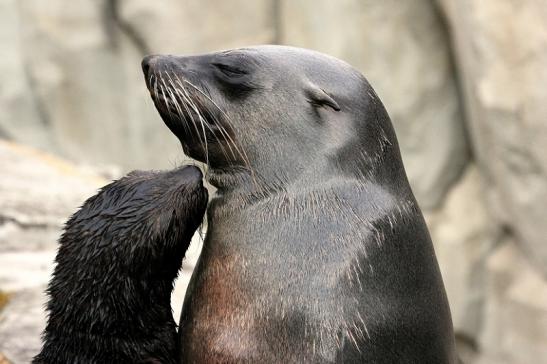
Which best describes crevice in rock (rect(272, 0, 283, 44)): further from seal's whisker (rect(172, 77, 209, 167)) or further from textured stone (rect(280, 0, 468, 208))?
seal's whisker (rect(172, 77, 209, 167))

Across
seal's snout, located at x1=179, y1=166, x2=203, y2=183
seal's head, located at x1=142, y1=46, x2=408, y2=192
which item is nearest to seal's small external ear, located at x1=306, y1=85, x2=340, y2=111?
seal's head, located at x1=142, y1=46, x2=408, y2=192

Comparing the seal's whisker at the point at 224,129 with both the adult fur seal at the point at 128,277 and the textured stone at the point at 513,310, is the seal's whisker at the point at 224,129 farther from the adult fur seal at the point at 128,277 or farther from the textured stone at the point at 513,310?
the textured stone at the point at 513,310

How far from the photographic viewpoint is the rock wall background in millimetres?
8344

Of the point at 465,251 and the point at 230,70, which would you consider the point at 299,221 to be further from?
the point at 465,251

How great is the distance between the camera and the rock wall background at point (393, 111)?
27.4 feet

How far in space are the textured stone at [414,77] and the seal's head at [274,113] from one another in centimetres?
708

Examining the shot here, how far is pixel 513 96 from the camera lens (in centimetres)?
883

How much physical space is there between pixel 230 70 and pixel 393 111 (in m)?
7.17

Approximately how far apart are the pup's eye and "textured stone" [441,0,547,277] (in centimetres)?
543

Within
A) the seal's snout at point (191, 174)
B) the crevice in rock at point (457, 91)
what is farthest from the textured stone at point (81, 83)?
the seal's snout at point (191, 174)

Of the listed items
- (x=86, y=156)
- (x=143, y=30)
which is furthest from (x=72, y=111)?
(x=143, y=30)

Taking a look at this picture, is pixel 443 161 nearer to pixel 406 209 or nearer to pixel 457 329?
pixel 457 329

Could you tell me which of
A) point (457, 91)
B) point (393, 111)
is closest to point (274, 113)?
point (393, 111)

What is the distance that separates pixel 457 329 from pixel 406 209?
24.5ft
